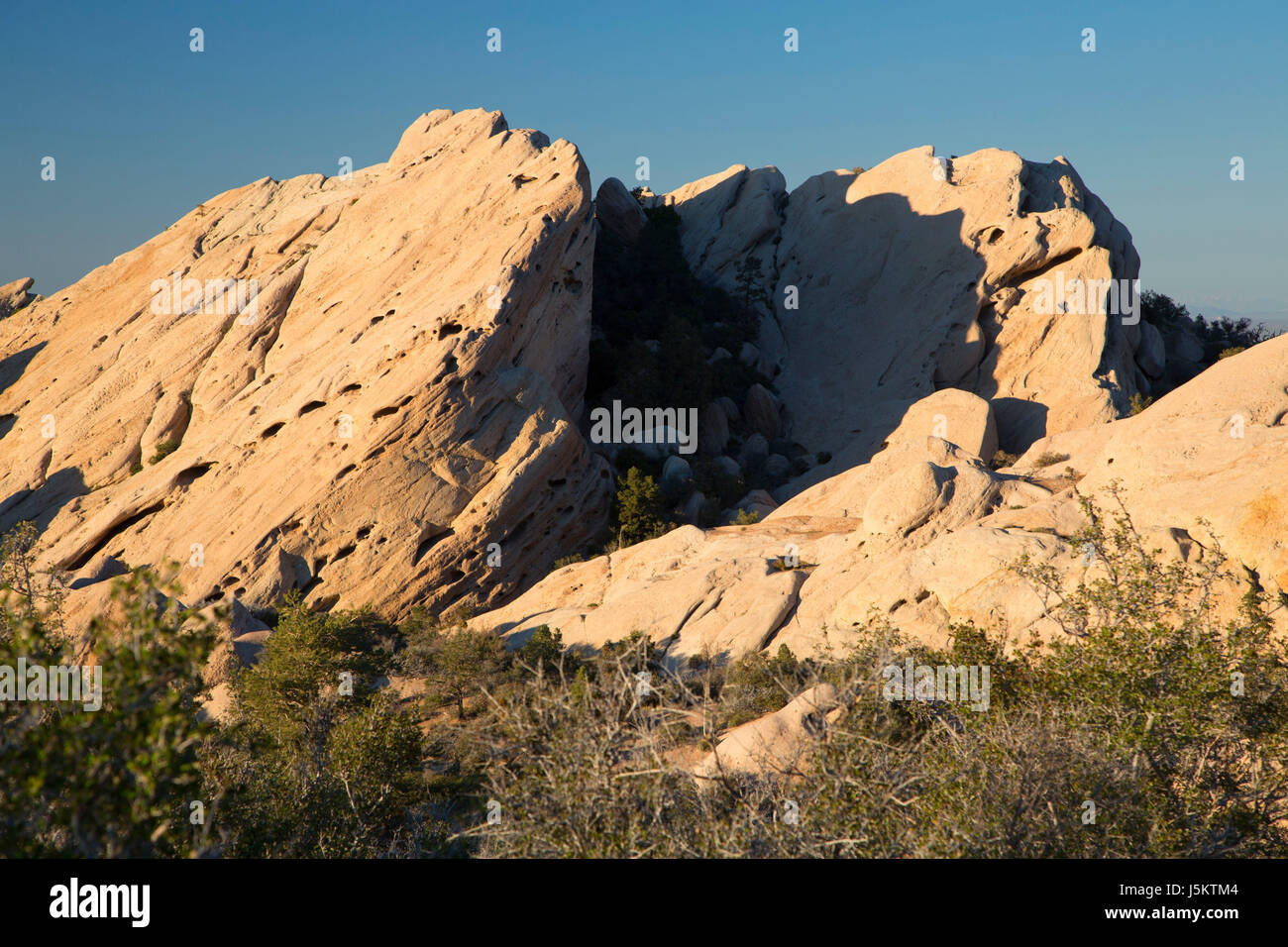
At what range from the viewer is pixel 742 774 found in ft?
34.6

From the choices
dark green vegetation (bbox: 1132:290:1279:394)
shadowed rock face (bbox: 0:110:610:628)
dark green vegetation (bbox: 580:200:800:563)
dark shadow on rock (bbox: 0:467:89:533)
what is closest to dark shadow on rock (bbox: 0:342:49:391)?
shadowed rock face (bbox: 0:110:610:628)

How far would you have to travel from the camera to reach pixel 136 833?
286 inches

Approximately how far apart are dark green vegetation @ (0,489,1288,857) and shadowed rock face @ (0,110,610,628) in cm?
1022

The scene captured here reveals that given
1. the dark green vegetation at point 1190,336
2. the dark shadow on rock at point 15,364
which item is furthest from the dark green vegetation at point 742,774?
the dark green vegetation at point 1190,336

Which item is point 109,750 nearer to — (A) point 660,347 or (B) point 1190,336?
(A) point 660,347

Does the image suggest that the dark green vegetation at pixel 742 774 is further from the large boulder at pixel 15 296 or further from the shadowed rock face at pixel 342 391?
the large boulder at pixel 15 296

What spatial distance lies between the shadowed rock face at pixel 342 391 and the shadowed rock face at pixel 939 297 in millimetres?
13504

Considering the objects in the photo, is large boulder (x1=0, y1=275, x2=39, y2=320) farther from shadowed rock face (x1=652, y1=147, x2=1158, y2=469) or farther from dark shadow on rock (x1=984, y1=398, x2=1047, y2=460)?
dark shadow on rock (x1=984, y1=398, x2=1047, y2=460)

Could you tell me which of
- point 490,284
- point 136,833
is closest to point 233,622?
point 490,284

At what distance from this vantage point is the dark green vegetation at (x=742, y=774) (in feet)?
24.5

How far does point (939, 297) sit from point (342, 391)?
1063 inches

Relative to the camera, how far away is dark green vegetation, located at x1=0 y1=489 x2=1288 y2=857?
748 cm

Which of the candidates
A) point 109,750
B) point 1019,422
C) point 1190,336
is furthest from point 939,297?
point 109,750
